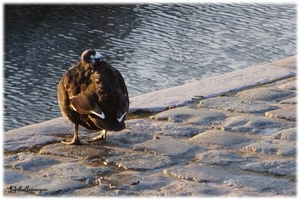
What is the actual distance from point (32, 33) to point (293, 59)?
13.0 feet

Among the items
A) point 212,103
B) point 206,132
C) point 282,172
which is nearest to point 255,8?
point 212,103

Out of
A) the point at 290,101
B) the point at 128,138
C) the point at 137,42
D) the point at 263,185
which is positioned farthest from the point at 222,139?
the point at 137,42

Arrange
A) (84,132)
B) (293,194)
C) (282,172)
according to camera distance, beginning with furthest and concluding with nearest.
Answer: (84,132), (282,172), (293,194)

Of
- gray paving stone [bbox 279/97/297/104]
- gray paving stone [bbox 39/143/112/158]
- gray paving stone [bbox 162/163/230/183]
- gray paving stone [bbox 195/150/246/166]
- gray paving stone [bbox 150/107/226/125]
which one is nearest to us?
gray paving stone [bbox 162/163/230/183]

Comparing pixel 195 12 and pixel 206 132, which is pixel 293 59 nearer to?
pixel 206 132

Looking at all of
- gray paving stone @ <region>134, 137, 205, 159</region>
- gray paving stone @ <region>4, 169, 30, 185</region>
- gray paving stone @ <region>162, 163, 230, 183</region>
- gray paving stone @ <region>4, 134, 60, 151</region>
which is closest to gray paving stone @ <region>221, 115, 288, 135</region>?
gray paving stone @ <region>134, 137, 205, 159</region>

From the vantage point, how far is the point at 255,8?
40.5ft

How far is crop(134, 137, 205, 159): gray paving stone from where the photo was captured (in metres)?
5.75

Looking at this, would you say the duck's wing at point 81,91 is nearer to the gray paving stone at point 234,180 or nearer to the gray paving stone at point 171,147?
the gray paving stone at point 171,147

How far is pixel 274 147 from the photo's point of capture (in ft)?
18.9

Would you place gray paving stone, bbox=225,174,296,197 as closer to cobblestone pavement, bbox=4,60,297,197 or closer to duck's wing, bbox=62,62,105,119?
cobblestone pavement, bbox=4,60,297,197

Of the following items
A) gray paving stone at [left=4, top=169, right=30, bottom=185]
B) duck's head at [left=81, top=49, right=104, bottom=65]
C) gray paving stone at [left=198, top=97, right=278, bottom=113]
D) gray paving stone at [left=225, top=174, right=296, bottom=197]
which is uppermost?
duck's head at [left=81, top=49, right=104, bottom=65]

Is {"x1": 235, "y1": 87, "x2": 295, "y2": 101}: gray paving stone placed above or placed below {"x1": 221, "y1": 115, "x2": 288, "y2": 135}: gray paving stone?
below

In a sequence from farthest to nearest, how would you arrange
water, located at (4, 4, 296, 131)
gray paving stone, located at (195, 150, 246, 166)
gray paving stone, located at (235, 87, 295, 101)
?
water, located at (4, 4, 296, 131) → gray paving stone, located at (235, 87, 295, 101) → gray paving stone, located at (195, 150, 246, 166)
